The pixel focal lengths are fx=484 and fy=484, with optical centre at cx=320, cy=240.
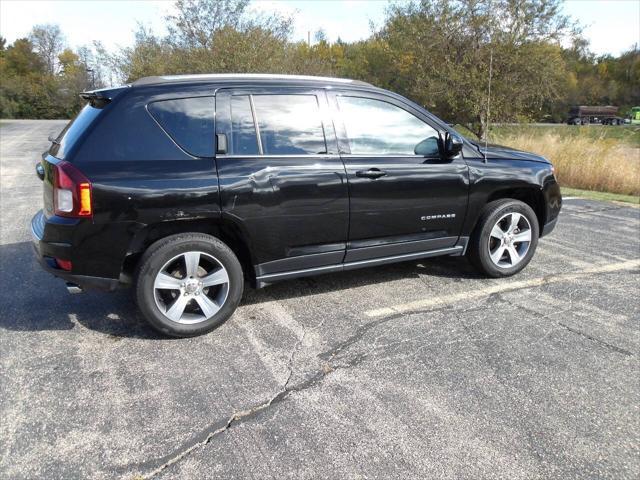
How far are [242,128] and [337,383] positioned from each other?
1983 mm

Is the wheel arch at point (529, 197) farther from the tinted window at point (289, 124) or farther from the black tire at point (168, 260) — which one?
the black tire at point (168, 260)

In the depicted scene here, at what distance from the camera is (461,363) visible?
322 centimetres

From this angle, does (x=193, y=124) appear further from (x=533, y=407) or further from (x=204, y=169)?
(x=533, y=407)

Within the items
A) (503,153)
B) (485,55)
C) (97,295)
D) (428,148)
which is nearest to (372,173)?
(428,148)

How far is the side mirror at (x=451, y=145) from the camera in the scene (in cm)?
428

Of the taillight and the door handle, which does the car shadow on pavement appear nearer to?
the taillight

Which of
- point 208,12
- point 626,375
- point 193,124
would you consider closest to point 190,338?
point 193,124

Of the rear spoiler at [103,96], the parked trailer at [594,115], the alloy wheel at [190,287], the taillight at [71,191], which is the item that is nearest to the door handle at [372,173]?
the alloy wheel at [190,287]

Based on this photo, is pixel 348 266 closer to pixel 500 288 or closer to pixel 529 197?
pixel 500 288

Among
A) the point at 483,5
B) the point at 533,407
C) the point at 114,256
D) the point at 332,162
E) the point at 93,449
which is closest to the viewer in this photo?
the point at 93,449

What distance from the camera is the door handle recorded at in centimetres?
396

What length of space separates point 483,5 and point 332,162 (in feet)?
48.6

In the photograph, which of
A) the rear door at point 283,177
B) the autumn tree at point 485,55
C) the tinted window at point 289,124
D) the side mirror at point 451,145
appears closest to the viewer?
the rear door at point 283,177

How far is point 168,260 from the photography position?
3.43 meters
